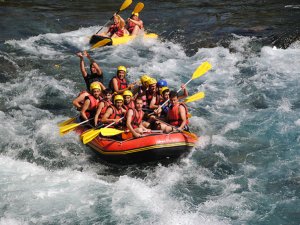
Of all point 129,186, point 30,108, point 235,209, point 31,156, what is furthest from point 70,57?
point 235,209

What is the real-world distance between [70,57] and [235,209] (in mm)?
7974

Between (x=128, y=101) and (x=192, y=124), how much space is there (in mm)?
1966

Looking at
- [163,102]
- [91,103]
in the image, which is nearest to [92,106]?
[91,103]

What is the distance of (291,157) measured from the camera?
8.24m

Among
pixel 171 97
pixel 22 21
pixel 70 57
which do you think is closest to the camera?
pixel 171 97

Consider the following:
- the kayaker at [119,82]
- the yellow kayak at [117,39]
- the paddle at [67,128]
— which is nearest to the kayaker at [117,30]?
the yellow kayak at [117,39]

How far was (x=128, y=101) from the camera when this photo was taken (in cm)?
814

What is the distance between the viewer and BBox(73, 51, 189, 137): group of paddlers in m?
7.98

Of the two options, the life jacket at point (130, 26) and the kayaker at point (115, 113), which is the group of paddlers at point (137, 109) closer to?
the kayaker at point (115, 113)

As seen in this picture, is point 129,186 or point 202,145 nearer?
point 129,186

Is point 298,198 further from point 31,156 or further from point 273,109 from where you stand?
point 31,156

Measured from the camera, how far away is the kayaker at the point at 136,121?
25.3 feet

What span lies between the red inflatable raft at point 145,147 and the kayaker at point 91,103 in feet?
2.52

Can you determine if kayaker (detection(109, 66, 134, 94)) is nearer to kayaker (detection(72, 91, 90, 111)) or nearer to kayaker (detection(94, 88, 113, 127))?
kayaker (detection(72, 91, 90, 111))
